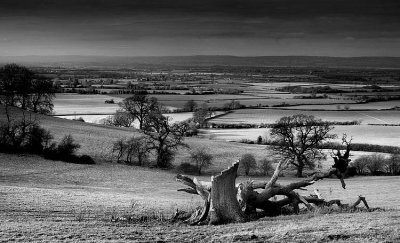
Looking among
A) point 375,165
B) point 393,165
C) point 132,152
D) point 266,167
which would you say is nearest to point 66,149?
point 132,152

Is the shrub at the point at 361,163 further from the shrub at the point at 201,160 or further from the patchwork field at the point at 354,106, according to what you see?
the patchwork field at the point at 354,106

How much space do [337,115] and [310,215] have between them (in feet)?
303

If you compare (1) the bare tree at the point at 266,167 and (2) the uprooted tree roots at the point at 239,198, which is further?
(1) the bare tree at the point at 266,167

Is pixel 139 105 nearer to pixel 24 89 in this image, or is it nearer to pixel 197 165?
pixel 24 89

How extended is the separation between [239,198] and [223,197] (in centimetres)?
194

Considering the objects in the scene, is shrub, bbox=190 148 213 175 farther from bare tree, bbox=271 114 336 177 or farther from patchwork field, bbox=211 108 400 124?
patchwork field, bbox=211 108 400 124

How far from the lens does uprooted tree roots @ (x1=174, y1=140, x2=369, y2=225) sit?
673 inches

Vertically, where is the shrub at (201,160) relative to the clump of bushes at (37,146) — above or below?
below

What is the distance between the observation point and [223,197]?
1709cm

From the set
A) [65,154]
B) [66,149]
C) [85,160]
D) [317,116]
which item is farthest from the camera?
[317,116]

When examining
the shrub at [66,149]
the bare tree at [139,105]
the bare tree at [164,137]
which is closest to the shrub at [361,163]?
the bare tree at [164,137]

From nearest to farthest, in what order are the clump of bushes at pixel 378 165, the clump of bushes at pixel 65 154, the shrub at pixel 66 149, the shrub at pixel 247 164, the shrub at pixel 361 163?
the clump of bushes at pixel 65 154 < the shrub at pixel 66 149 < the shrub at pixel 247 164 < the shrub at pixel 361 163 < the clump of bushes at pixel 378 165

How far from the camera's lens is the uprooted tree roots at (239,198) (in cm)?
1709

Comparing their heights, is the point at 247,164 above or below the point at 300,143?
below
